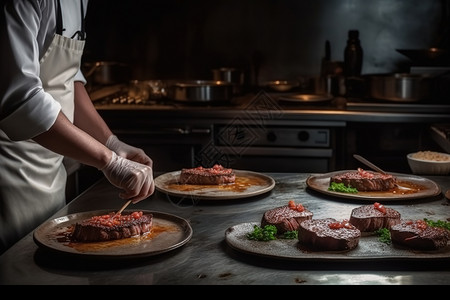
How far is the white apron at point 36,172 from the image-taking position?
2406mm

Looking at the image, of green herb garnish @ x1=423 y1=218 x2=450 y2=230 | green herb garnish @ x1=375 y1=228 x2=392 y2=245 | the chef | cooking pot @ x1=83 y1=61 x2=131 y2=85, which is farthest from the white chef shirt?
cooking pot @ x1=83 y1=61 x2=131 y2=85

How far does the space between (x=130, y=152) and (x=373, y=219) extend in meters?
1.09

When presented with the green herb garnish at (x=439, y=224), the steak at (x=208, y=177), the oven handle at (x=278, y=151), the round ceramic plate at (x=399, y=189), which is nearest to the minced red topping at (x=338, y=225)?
the green herb garnish at (x=439, y=224)

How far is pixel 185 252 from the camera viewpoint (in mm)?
1810

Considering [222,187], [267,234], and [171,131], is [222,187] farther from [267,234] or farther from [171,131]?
[171,131]

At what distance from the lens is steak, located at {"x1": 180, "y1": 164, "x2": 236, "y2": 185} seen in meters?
2.60

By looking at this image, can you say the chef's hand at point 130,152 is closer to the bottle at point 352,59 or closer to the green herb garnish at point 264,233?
the green herb garnish at point 264,233

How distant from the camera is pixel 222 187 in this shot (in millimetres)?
2561

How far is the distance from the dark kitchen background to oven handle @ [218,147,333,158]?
1.13m

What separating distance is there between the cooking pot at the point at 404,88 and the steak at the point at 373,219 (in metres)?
2.35

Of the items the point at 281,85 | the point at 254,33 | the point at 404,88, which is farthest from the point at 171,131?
the point at 404,88

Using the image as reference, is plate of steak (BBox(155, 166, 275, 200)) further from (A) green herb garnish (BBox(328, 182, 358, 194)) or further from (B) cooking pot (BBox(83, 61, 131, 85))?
(B) cooking pot (BBox(83, 61, 131, 85))
